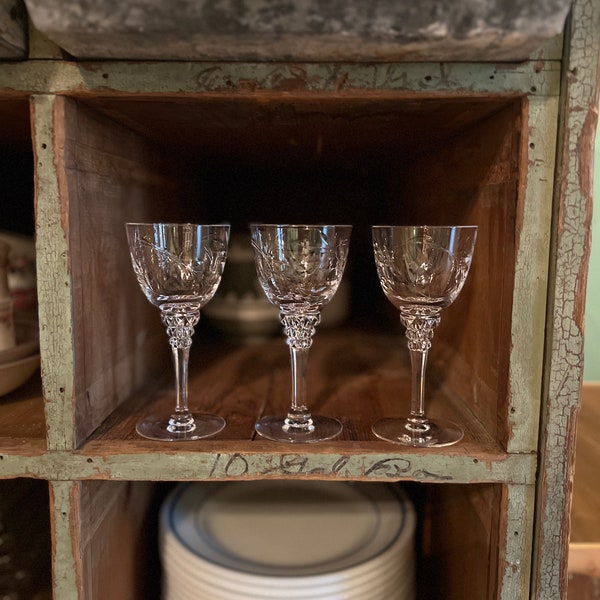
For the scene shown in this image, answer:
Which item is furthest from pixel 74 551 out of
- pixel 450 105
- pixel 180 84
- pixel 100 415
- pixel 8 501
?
pixel 450 105

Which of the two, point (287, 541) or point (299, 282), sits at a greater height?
point (299, 282)

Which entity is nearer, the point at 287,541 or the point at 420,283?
the point at 420,283

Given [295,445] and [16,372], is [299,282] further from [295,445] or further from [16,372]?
[16,372]

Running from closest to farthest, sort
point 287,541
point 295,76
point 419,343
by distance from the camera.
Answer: point 295,76
point 419,343
point 287,541

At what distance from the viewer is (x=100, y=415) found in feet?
1.82

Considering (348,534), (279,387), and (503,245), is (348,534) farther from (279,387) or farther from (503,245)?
(503,245)

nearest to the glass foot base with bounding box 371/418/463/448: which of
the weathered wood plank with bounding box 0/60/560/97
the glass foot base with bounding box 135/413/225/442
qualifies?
the glass foot base with bounding box 135/413/225/442

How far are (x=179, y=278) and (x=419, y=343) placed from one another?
248 millimetres

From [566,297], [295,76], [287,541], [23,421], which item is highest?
[295,76]

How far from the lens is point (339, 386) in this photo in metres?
0.70

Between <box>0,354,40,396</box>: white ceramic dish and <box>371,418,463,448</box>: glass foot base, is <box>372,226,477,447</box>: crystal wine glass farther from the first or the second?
<box>0,354,40,396</box>: white ceramic dish

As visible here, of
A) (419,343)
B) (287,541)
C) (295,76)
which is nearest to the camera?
(295,76)

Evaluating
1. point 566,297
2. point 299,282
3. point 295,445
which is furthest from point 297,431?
point 566,297

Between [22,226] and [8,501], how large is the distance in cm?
49
